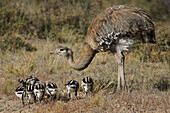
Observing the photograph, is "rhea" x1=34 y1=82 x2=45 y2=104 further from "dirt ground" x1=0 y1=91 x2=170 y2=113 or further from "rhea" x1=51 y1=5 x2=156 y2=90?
"rhea" x1=51 y1=5 x2=156 y2=90

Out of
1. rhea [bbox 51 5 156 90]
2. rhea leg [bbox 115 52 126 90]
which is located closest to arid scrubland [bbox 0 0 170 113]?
rhea leg [bbox 115 52 126 90]

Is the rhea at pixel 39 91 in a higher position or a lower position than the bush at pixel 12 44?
lower

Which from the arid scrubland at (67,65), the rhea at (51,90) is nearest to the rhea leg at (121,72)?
the arid scrubland at (67,65)

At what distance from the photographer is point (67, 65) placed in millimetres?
8422

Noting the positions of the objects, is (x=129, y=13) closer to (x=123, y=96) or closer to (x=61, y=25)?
(x=123, y=96)

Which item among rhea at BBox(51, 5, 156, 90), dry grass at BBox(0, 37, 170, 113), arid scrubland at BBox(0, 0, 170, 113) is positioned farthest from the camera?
rhea at BBox(51, 5, 156, 90)

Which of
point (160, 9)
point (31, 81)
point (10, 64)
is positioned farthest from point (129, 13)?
point (160, 9)

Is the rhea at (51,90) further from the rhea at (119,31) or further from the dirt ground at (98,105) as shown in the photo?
the rhea at (119,31)

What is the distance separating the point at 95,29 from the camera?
6.62 m

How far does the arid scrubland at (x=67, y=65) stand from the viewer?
575 cm

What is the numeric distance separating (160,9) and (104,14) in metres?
18.1

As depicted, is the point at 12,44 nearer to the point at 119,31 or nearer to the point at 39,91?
the point at 39,91

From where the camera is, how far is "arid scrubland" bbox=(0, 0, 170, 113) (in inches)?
227

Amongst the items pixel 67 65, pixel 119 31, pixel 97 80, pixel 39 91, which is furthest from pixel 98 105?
pixel 67 65
